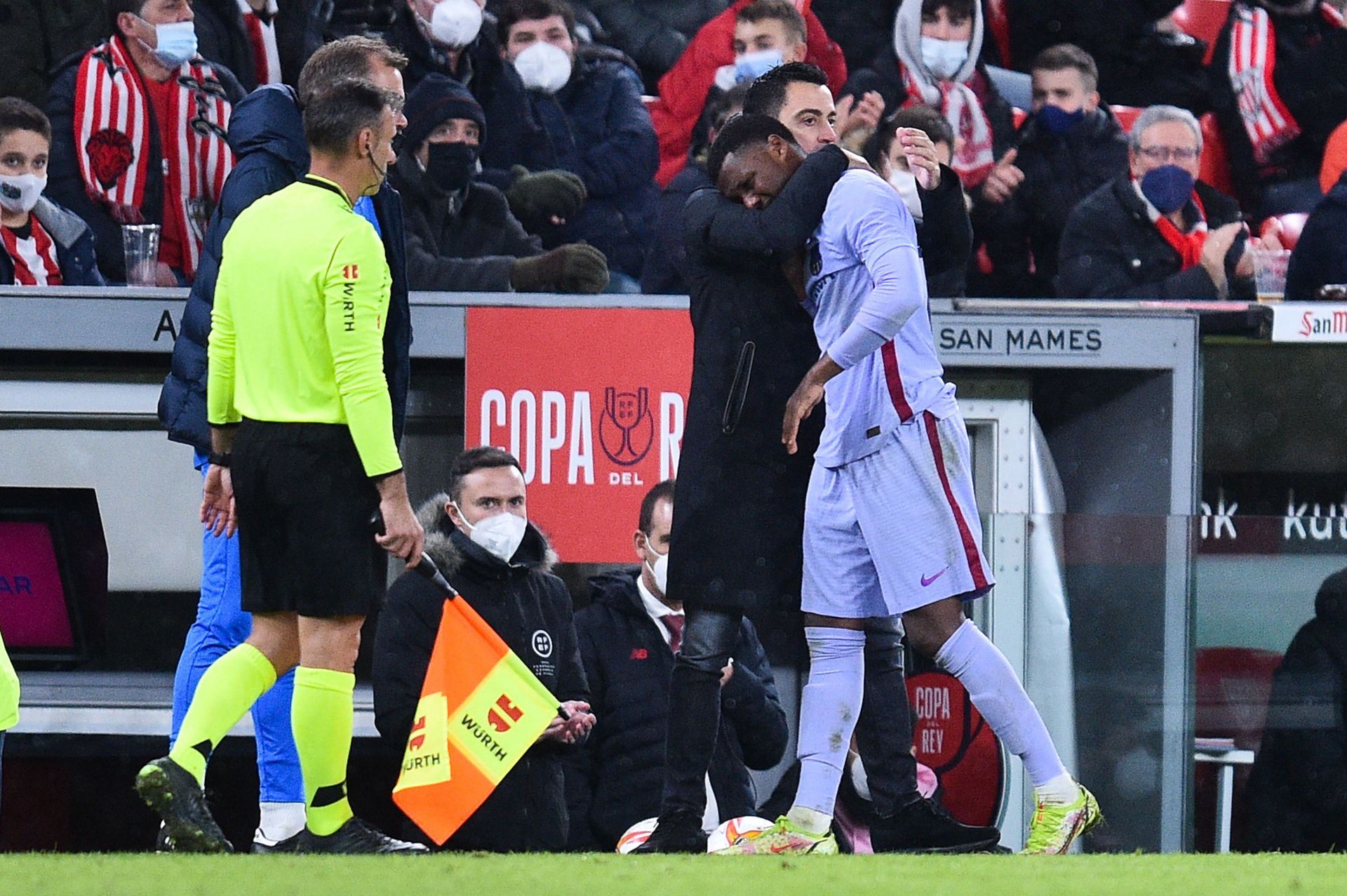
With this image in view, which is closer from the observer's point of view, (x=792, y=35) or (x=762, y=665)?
(x=762, y=665)

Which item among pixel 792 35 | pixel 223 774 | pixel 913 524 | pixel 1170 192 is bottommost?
pixel 223 774

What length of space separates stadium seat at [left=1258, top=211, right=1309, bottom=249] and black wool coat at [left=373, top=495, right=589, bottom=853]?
3.41 meters

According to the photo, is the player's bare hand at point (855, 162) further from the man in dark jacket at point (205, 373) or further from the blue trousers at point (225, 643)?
the blue trousers at point (225, 643)

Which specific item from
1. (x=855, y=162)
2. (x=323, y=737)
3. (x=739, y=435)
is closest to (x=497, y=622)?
(x=739, y=435)

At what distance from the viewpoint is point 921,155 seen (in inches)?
173

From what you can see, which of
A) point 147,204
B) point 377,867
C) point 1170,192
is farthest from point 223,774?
point 1170,192

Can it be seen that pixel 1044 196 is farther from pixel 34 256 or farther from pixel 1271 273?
pixel 34 256

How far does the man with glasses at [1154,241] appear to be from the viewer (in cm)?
643

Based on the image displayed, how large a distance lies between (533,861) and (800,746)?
75cm

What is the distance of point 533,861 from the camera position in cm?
345

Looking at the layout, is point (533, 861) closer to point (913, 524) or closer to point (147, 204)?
point (913, 524)

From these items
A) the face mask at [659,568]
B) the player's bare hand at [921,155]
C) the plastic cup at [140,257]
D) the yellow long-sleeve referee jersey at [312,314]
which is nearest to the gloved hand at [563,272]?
the face mask at [659,568]

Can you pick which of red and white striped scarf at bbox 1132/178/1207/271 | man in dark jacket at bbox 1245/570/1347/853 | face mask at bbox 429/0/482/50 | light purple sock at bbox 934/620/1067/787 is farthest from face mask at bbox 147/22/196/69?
man in dark jacket at bbox 1245/570/1347/853

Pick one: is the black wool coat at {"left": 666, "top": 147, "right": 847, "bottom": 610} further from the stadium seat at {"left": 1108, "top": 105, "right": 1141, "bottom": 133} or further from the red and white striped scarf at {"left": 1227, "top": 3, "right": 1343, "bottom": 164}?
the red and white striped scarf at {"left": 1227, "top": 3, "right": 1343, "bottom": 164}
